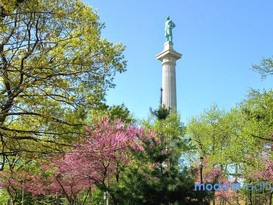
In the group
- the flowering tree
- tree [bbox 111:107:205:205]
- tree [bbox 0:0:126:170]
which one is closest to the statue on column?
the flowering tree

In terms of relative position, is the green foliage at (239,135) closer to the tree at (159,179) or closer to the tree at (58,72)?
the tree at (159,179)

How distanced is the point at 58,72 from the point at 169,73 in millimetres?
18717

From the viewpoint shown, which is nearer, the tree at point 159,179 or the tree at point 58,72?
the tree at point 58,72

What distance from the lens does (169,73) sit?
25844mm

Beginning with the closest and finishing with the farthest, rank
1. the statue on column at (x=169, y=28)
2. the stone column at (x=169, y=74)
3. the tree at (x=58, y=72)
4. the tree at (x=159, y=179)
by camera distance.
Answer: the tree at (x=58, y=72) → the tree at (x=159, y=179) → the stone column at (x=169, y=74) → the statue on column at (x=169, y=28)

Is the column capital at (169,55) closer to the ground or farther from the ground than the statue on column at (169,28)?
closer to the ground

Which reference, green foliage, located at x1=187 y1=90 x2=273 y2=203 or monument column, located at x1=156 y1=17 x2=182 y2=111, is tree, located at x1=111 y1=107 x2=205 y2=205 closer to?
green foliage, located at x1=187 y1=90 x2=273 y2=203

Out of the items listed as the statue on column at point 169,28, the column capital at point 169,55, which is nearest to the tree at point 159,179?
the column capital at point 169,55

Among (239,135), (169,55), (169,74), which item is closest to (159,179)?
(239,135)

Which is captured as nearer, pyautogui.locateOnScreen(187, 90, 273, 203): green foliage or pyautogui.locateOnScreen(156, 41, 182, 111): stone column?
pyautogui.locateOnScreen(187, 90, 273, 203): green foliage

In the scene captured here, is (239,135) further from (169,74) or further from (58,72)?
(58,72)

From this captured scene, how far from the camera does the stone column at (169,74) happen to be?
25.3 metres

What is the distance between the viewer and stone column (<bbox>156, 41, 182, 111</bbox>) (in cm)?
2528

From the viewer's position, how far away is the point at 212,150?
83.0 ft
